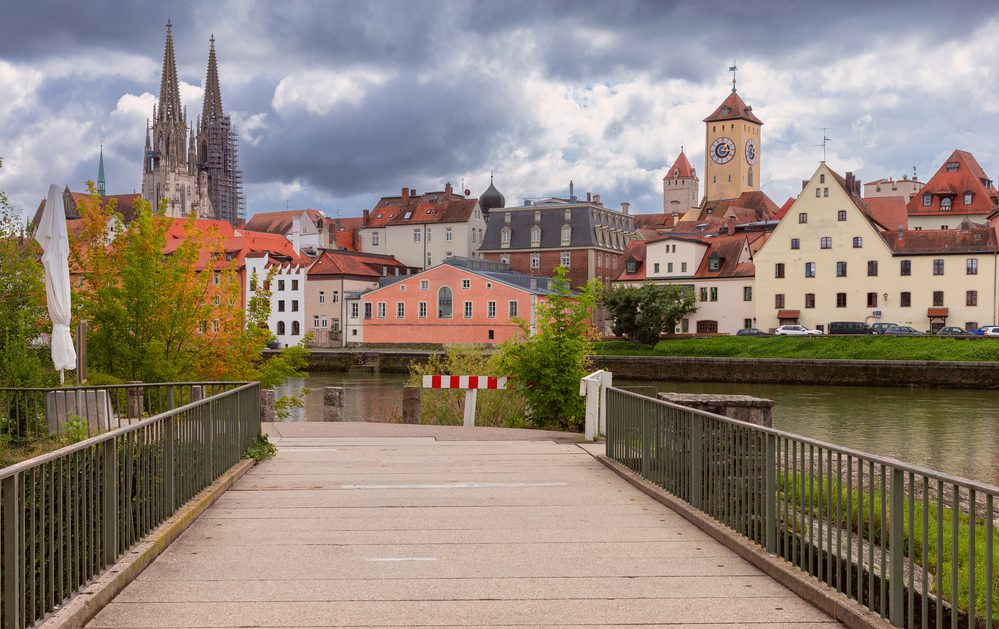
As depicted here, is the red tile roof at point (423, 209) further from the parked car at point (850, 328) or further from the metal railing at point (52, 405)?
the metal railing at point (52, 405)

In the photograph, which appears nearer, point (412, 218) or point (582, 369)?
point (582, 369)

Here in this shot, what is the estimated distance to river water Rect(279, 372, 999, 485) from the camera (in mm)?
27375

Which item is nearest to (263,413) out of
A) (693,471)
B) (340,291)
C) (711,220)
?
(693,471)

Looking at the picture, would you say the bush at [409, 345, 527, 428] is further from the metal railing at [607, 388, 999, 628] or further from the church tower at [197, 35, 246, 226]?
the church tower at [197, 35, 246, 226]

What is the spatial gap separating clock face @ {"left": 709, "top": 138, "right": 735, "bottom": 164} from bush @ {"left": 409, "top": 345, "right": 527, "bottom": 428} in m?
155

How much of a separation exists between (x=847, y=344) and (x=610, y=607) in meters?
63.8

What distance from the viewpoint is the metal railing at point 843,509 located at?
5.07 m

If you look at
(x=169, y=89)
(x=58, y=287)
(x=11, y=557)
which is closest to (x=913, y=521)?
(x=11, y=557)

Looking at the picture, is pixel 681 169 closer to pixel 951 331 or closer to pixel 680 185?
pixel 680 185

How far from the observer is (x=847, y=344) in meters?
66.3

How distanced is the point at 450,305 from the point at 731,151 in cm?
9471

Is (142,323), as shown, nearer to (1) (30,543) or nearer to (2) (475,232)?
(1) (30,543)

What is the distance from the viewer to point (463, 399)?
23.5 m

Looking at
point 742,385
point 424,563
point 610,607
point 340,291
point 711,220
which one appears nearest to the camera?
point 610,607
